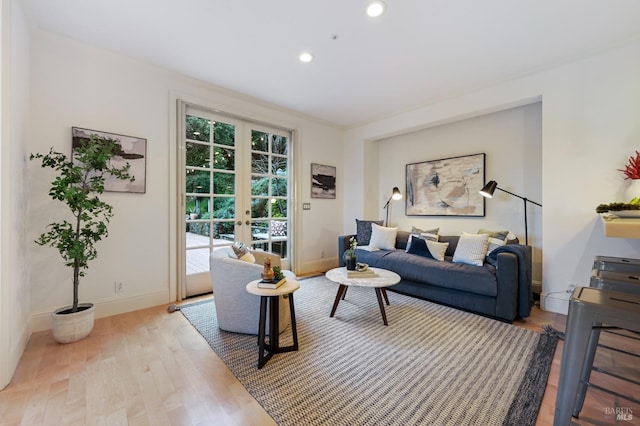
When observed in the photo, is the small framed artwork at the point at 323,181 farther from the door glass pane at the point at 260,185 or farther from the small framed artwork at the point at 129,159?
the small framed artwork at the point at 129,159

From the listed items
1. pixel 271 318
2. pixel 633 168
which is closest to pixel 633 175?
pixel 633 168

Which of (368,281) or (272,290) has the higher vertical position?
(272,290)

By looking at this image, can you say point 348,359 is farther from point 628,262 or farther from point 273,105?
point 273,105

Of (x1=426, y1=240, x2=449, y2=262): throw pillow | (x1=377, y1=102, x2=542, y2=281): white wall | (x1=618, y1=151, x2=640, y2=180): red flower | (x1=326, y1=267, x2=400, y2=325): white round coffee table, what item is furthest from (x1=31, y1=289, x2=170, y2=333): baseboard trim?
(x1=618, y1=151, x2=640, y2=180): red flower

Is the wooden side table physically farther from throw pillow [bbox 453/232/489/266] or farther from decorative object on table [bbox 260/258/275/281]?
throw pillow [bbox 453/232/489/266]

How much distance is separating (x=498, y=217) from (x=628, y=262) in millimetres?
1878

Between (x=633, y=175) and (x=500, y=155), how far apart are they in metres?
1.34

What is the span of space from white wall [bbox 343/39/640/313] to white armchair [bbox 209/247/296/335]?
2.80 m

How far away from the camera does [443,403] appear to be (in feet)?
4.83

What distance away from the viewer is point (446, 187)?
394cm

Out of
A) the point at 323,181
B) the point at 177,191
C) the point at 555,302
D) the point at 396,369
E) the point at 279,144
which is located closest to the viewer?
the point at 396,369

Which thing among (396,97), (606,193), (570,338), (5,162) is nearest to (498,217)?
(606,193)

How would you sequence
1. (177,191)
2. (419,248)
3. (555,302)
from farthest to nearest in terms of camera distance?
(419,248)
(177,191)
(555,302)

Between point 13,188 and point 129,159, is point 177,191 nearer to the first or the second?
point 129,159
